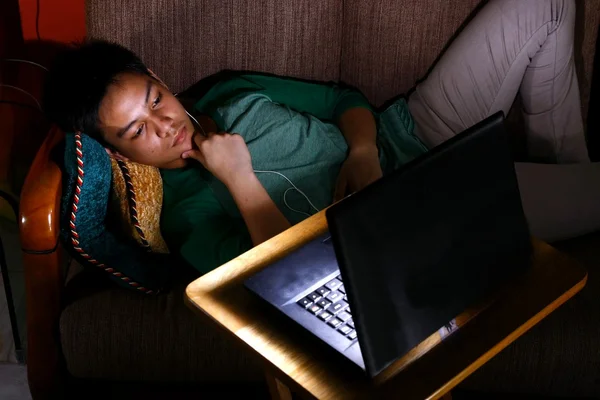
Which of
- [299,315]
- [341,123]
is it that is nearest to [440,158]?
[299,315]

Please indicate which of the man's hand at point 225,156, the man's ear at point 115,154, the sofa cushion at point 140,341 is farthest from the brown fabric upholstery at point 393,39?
the sofa cushion at point 140,341

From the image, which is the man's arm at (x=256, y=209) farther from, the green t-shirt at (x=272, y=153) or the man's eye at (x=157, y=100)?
the man's eye at (x=157, y=100)

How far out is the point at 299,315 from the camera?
38.4 inches

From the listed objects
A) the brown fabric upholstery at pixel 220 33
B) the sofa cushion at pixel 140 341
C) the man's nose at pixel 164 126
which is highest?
the brown fabric upholstery at pixel 220 33

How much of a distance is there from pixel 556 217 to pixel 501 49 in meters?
0.42

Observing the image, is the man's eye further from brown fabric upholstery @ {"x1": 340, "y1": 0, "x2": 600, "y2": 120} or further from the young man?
brown fabric upholstery @ {"x1": 340, "y1": 0, "x2": 600, "y2": 120}

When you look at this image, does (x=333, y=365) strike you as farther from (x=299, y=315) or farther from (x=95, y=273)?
(x=95, y=273)

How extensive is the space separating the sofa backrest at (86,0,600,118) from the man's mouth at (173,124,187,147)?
1.01ft

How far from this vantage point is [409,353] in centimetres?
95

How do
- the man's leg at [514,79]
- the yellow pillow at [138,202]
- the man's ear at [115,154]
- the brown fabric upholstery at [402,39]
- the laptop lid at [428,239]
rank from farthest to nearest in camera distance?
the brown fabric upholstery at [402,39], the man's leg at [514,79], the man's ear at [115,154], the yellow pillow at [138,202], the laptop lid at [428,239]

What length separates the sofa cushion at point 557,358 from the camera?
4.58 feet

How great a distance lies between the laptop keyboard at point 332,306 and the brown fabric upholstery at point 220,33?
0.90 metres

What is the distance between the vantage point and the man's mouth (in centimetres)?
151

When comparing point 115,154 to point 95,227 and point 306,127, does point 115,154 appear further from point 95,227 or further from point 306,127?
point 306,127
